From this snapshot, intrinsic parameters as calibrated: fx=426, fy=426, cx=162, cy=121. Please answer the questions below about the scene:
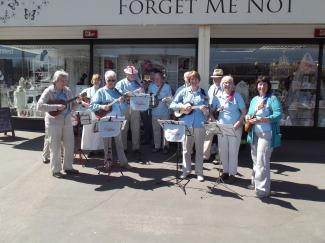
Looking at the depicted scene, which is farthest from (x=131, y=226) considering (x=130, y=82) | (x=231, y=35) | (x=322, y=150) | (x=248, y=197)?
(x=231, y=35)

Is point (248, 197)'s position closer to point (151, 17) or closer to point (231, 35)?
point (151, 17)

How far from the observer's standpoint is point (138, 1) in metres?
8.30

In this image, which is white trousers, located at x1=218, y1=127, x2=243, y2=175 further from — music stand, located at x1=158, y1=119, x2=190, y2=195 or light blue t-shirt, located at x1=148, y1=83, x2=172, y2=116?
light blue t-shirt, located at x1=148, y1=83, x2=172, y2=116

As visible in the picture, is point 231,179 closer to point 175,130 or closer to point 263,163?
point 263,163

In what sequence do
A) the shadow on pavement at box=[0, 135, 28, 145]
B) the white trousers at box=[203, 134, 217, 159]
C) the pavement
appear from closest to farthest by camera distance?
the pavement → the white trousers at box=[203, 134, 217, 159] → the shadow on pavement at box=[0, 135, 28, 145]

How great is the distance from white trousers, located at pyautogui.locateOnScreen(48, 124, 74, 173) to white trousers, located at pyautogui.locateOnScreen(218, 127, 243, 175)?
258 cm

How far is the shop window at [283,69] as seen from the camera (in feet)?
35.1

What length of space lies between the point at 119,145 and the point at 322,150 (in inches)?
185

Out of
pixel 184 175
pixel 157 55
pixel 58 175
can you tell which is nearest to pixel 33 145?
pixel 58 175

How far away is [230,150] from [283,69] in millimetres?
4852

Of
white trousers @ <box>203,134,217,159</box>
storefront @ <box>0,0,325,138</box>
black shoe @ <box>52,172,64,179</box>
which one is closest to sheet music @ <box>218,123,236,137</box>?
white trousers @ <box>203,134,217,159</box>

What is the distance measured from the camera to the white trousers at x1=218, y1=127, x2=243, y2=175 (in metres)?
6.76

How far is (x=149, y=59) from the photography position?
1112 cm

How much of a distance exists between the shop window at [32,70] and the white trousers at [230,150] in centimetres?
574
